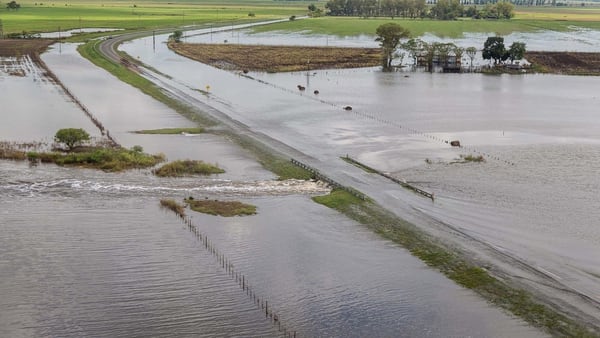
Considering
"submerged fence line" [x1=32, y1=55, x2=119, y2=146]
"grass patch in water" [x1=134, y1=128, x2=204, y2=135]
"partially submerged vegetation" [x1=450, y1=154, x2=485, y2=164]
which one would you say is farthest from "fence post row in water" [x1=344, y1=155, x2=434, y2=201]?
"submerged fence line" [x1=32, y1=55, x2=119, y2=146]

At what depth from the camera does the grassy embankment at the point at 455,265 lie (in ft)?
69.0

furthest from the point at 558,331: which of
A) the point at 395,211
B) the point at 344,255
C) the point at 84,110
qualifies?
the point at 84,110

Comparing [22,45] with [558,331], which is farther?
[22,45]

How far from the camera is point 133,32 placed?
124500 millimetres

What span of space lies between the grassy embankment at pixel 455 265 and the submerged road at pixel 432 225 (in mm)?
503

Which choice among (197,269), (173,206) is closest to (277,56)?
(173,206)

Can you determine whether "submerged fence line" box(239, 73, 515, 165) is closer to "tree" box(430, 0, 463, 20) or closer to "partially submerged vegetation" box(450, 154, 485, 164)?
"partially submerged vegetation" box(450, 154, 485, 164)

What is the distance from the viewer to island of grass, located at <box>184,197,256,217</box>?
30297 millimetres

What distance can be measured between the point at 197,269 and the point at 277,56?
2840 inches

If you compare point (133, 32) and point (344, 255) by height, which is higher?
point (133, 32)

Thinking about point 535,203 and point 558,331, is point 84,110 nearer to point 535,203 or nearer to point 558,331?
point 535,203

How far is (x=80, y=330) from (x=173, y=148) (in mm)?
22489

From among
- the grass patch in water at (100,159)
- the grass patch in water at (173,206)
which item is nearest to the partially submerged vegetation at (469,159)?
the grass patch in water at (173,206)

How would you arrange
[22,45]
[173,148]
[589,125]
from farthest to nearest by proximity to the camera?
1. [22,45]
2. [589,125]
3. [173,148]
